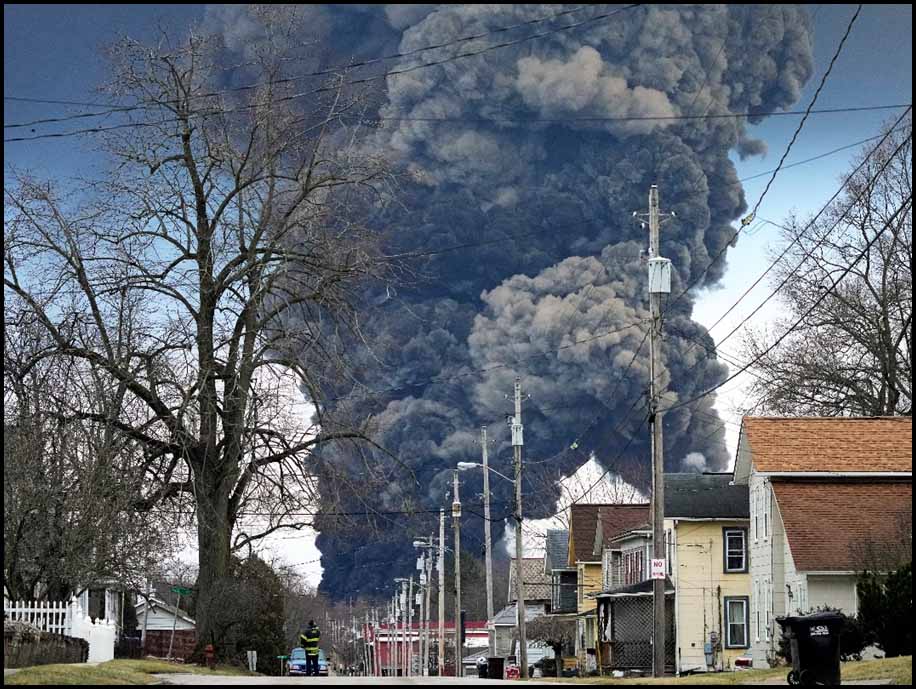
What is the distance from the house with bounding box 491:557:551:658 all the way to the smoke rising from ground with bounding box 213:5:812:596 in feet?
119

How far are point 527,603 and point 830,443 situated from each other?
2106 inches

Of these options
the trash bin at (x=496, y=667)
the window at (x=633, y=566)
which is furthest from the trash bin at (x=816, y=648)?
the window at (x=633, y=566)

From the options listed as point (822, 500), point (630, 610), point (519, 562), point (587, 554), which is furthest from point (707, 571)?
point (587, 554)

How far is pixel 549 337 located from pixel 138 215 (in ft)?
346

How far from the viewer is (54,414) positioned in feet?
104

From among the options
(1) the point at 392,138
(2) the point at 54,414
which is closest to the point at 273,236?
(2) the point at 54,414

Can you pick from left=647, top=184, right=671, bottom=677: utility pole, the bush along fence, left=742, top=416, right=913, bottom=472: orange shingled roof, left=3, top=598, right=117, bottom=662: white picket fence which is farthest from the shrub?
the bush along fence

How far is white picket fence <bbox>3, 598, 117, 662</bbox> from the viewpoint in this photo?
90.0 ft

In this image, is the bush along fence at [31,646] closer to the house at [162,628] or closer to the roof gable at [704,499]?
the roof gable at [704,499]

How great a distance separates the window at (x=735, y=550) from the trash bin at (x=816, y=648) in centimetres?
3305

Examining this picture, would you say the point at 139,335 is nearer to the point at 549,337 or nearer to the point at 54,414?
the point at 54,414

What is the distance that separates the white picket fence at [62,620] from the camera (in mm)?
27438

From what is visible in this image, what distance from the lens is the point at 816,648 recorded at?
21.1 m

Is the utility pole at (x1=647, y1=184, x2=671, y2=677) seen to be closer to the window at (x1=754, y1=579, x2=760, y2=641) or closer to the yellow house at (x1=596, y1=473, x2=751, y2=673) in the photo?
the window at (x1=754, y1=579, x2=760, y2=641)
